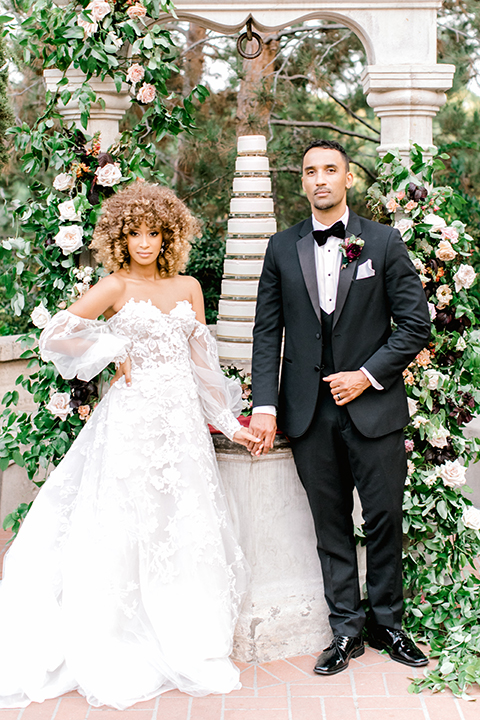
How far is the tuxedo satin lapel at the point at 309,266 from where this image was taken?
10.6 feet

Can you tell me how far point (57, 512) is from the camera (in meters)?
3.41

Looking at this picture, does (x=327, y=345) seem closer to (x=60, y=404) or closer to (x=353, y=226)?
(x=353, y=226)

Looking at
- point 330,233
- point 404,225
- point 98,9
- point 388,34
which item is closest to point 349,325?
point 330,233

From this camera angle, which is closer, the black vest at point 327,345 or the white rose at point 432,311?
the black vest at point 327,345

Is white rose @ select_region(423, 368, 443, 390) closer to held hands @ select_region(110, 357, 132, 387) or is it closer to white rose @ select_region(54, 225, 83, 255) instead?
held hands @ select_region(110, 357, 132, 387)

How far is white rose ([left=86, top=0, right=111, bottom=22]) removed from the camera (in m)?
3.49

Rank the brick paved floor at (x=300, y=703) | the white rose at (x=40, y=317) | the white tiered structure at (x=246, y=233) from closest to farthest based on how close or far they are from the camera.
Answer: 1. the brick paved floor at (x=300, y=703)
2. the white rose at (x=40, y=317)
3. the white tiered structure at (x=246, y=233)

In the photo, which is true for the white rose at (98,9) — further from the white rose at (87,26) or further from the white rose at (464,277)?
the white rose at (464,277)

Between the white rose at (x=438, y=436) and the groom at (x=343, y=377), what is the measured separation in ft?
1.39

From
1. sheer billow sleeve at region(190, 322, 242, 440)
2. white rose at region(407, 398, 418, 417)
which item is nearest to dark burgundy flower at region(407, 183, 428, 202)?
white rose at region(407, 398, 418, 417)

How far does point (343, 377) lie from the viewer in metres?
3.17

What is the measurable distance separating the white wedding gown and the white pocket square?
0.72 metres

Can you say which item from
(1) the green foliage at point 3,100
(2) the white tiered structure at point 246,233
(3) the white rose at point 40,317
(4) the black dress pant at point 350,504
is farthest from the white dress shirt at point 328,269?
(1) the green foliage at point 3,100

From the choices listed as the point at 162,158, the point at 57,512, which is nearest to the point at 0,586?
the point at 57,512
